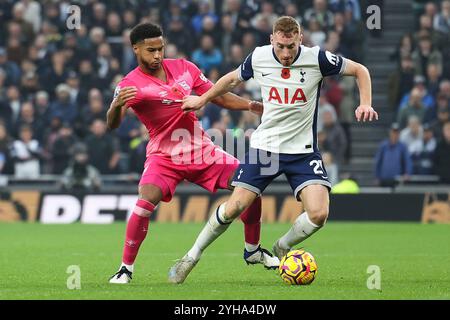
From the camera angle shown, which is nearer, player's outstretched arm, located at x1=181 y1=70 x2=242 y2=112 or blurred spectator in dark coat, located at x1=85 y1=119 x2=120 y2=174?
player's outstretched arm, located at x1=181 y1=70 x2=242 y2=112

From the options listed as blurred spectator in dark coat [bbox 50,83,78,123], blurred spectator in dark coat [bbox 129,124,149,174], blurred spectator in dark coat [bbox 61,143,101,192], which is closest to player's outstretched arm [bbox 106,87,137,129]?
blurred spectator in dark coat [bbox 61,143,101,192]

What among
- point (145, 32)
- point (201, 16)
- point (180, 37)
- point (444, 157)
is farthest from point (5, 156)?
point (145, 32)

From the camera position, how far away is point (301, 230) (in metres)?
9.91

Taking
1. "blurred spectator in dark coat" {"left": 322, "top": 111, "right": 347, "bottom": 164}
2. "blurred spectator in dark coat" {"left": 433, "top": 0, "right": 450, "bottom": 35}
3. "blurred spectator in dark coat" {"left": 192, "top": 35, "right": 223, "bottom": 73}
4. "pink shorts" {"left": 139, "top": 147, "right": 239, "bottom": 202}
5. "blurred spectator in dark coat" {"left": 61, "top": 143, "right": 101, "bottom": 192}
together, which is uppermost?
"blurred spectator in dark coat" {"left": 433, "top": 0, "right": 450, "bottom": 35}

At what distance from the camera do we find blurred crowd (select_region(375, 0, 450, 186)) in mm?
20125

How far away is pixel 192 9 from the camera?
932 inches

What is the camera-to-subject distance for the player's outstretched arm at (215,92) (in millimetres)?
9859

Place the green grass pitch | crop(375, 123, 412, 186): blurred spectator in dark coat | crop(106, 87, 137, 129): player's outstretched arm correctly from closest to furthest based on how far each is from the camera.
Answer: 1. the green grass pitch
2. crop(106, 87, 137, 129): player's outstretched arm
3. crop(375, 123, 412, 186): blurred spectator in dark coat

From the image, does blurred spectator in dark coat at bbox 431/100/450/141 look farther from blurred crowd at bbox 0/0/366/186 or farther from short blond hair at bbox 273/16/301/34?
short blond hair at bbox 273/16/301/34

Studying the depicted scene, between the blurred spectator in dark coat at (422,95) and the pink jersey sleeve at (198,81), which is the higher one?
the pink jersey sleeve at (198,81)

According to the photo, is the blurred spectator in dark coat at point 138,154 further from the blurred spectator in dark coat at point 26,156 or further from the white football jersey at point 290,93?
the white football jersey at point 290,93

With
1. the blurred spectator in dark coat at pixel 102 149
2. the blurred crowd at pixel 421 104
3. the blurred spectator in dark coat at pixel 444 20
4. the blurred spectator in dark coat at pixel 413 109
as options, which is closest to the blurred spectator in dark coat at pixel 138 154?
the blurred spectator in dark coat at pixel 102 149
